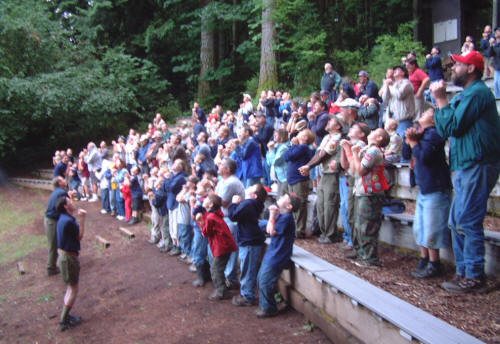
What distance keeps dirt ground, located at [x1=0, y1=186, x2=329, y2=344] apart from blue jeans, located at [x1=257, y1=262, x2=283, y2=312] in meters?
0.19

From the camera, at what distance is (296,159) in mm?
6930

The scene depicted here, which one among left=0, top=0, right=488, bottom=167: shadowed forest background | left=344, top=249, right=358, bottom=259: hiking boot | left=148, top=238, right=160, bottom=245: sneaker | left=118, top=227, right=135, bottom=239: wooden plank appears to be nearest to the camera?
left=344, top=249, right=358, bottom=259: hiking boot

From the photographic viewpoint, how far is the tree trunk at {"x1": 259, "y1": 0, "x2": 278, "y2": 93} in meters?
16.5

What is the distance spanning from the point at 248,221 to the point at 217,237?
71 cm

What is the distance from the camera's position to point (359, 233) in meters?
5.36

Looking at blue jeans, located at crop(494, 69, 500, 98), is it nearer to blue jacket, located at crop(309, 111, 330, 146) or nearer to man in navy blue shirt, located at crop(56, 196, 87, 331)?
blue jacket, located at crop(309, 111, 330, 146)

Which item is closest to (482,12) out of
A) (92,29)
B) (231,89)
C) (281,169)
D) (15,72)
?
(231,89)

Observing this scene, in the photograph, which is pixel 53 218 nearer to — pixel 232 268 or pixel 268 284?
pixel 232 268

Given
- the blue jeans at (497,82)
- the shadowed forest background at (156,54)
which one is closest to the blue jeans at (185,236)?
the blue jeans at (497,82)

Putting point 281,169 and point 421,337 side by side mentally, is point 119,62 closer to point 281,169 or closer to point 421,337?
point 281,169

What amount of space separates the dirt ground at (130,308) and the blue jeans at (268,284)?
0.19m

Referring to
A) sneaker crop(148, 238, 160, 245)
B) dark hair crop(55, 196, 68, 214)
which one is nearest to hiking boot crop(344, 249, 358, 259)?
dark hair crop(55, 196, 68, 214)

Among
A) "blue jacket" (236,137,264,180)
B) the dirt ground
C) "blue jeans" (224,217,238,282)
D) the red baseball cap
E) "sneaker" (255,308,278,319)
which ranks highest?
the red baseball cap

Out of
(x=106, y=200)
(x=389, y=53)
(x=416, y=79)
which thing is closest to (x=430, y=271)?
(x=416, y=79)
